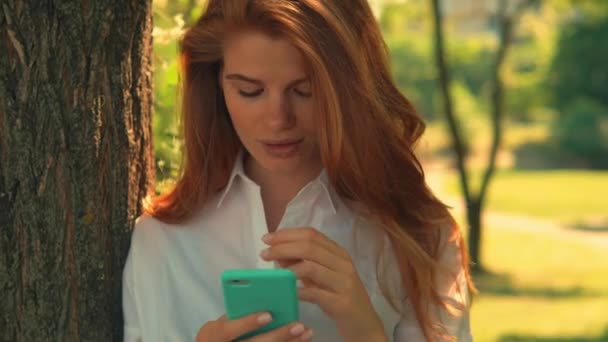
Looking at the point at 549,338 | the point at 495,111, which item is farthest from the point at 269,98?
the point at 495,111

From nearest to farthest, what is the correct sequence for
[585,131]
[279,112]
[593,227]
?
[279,112], [593,227], [585,131]

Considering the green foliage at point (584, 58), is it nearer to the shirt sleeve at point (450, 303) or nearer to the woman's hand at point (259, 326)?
the shirt sleeve at point (450, 303)

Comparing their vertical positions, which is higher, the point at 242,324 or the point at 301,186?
the point at 301,186

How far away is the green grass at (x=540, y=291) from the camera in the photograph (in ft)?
35.6

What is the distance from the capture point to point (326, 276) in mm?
2154

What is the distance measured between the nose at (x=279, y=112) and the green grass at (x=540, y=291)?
828cm

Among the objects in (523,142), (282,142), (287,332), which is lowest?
(523,142)

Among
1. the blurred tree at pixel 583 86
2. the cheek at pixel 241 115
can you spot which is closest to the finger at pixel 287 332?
the cheek at pixel 241 115

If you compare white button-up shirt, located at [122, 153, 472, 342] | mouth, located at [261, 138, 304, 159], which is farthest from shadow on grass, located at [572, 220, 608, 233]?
mouth, located at [261, 138, 304, 159]

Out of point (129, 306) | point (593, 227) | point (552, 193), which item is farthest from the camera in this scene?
point (552, 193)

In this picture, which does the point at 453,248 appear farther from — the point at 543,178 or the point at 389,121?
the point at 543,178

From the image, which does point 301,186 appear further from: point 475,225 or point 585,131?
point 585,131

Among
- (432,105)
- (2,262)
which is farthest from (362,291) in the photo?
(432,105)

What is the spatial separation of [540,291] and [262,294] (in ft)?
38.1
